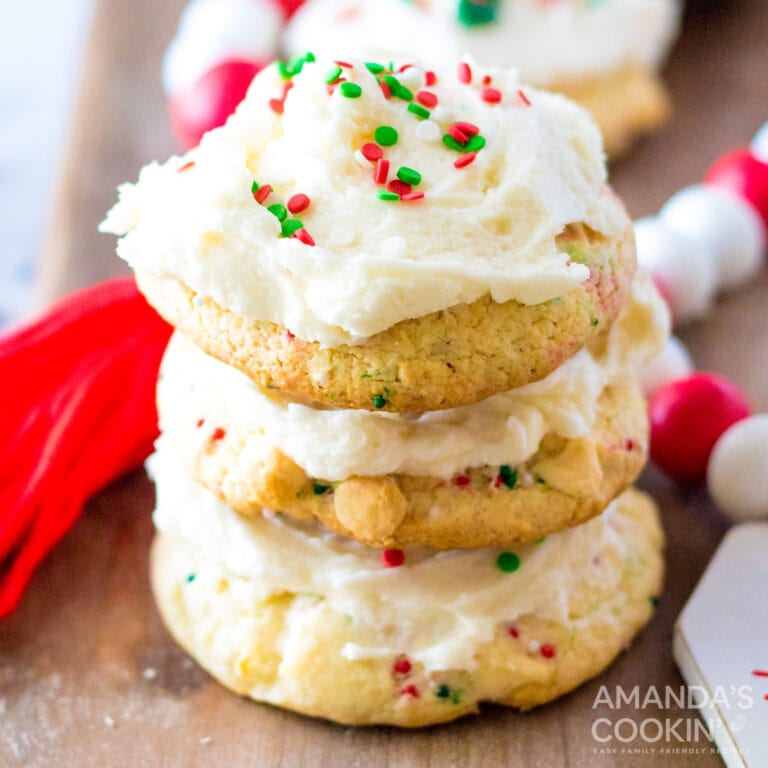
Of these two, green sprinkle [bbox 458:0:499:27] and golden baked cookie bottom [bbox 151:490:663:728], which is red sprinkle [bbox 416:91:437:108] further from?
green sprinkle [bbox 458:0:499:27]

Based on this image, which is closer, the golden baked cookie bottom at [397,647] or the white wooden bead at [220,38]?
the golden baked cookie bottom at [397,647]

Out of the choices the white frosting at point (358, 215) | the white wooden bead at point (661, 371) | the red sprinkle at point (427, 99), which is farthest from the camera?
the white wooden bead at point (661, 371)

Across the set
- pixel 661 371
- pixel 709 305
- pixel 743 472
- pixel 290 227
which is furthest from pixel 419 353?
pixel 709 305

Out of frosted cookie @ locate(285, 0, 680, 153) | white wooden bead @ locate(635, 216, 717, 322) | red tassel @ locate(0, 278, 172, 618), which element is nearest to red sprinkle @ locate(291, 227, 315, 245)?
red tassel @ locate(0, 278, 172, 618)

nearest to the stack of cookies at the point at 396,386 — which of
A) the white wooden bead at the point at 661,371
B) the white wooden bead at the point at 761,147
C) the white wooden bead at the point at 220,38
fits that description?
the white wooden bead at the point at 661,371

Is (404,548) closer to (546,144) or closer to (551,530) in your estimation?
(551,530)

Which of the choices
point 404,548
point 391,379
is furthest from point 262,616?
point 391,379

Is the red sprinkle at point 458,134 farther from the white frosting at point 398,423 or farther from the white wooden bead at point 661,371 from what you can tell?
the white wooden bead at point 661,371

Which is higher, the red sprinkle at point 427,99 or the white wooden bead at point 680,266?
the red sprinkle at point 427,99
